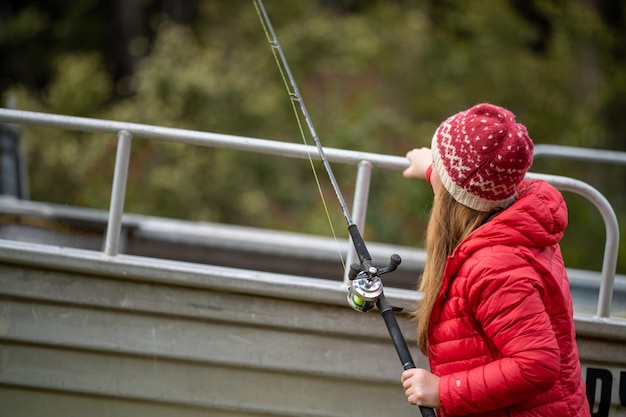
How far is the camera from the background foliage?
9977 mm

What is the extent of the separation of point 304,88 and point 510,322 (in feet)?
34.2

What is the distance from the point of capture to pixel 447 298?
2.07 meters

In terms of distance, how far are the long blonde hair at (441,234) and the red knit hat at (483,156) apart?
45mm

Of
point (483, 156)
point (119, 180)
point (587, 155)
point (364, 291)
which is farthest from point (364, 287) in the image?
point (587, 155)

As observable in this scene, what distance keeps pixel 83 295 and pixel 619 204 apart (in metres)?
10.0

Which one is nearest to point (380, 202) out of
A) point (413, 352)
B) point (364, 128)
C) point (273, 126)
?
point (364, 128)

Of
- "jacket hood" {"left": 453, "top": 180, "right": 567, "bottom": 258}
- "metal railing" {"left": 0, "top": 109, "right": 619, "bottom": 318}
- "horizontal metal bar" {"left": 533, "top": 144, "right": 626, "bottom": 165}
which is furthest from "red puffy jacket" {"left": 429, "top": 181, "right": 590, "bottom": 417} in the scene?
"horizontal metal bar" {"left": 533, "top": 144, "right": 626, "bottom": 165}

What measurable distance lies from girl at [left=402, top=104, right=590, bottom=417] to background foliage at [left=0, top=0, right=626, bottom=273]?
722 cm

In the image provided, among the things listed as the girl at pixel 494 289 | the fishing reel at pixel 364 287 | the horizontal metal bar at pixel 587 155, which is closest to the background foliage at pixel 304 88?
the horizontal metal bar at pixel 587 155

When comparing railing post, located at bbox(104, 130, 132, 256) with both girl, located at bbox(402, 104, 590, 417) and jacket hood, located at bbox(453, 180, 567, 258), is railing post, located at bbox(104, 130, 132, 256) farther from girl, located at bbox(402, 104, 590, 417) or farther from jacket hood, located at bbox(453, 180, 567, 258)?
jacket hood, located at bbox(453, 180, 567, 258)

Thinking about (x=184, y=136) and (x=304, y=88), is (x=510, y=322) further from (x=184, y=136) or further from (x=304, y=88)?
(x=304, y=88)

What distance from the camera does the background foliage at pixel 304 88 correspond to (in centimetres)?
998

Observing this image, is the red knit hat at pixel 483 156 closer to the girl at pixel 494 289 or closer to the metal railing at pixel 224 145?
the girl at pixel 494 289

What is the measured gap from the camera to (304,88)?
39.4 ft
